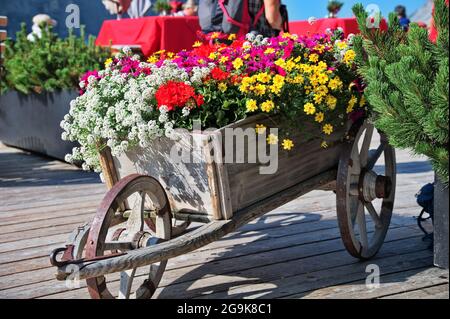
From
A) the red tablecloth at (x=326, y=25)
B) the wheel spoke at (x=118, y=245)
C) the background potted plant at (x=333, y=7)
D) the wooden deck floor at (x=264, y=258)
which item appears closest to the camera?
the wheel spoke at (x=118, y=245)

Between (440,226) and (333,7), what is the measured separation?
6903 millimetres

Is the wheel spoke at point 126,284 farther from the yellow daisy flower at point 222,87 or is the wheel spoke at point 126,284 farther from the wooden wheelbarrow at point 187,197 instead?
the yellow daisy flower at point 222,87

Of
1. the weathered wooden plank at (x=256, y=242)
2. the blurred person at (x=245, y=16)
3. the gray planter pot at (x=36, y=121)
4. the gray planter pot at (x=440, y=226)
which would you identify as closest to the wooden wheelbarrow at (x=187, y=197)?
the weathered wooden plank at (x=256, y=242)

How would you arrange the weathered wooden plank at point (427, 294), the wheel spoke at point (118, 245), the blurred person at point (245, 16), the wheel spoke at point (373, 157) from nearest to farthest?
the wheel spoke at point (118, 245) < the weathered wooden plank at point (427, 294) < the wheel spoke at point (373, 157) < the blurred person at point (245, 16)

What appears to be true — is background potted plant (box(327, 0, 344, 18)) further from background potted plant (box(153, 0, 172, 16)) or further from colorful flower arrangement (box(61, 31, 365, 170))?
colorful flower arrangement (box(61, 31, 365, 170))

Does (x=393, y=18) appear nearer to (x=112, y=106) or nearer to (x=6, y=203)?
(x=112, y=106)

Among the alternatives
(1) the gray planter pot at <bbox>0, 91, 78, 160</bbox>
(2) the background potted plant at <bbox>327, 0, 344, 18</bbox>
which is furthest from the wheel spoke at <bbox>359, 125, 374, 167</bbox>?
(2) the background potted plant at <bbox>327, 0, 344, 18</bbox>

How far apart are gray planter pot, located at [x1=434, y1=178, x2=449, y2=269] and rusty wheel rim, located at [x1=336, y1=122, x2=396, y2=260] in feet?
1.15

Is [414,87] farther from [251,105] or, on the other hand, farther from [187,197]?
[187,197]

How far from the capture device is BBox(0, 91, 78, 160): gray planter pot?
553 cm

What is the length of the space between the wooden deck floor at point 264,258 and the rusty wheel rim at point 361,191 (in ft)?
0.31

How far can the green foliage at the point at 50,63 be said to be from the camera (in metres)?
5.50
